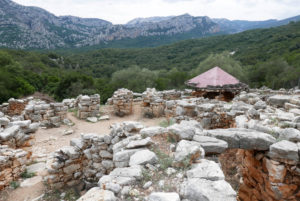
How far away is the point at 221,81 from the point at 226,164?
21.6 feet

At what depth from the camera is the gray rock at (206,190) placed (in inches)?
94.7

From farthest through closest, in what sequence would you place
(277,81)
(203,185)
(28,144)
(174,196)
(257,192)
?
(277,81) → (28,144) → (257,192) → (203,185) → (174,196)

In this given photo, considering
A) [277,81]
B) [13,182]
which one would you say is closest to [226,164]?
[13,182]

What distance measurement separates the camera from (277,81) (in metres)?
24.0

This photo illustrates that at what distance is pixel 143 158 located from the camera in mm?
3479

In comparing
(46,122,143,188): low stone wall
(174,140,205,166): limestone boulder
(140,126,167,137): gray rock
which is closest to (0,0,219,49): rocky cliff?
(46,122,143,188): low stone wall

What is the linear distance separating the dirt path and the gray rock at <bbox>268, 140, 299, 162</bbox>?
5.67 m

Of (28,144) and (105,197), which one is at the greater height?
(105,197)

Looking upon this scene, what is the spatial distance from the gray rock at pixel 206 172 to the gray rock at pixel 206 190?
0.09 meters

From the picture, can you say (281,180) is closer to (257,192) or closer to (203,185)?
(257,192)

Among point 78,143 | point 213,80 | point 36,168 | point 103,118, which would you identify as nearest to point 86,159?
point 78,143

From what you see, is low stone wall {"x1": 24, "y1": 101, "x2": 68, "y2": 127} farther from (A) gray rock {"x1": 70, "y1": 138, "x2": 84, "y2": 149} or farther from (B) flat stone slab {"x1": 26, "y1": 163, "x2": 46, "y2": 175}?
(A) gray rock {"x1": 70, "y1": 138, "x2": 84, "y2": 149}

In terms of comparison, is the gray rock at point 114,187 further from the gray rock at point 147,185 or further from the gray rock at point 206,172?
the gray rock at point 206,172

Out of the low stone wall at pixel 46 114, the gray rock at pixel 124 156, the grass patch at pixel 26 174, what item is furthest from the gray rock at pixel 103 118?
the gray rock at pixel 124 156
